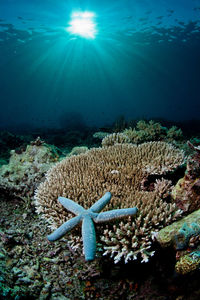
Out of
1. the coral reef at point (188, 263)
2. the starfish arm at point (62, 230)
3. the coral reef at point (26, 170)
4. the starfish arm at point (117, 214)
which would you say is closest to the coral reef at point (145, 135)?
the coral reef at point (26, 170)

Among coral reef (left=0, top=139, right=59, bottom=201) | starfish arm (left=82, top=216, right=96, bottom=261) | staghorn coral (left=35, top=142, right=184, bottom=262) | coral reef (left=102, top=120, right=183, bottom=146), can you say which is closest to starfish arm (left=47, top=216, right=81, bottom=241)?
starfish arm (left=82, top=216, right=96, bottom=261)

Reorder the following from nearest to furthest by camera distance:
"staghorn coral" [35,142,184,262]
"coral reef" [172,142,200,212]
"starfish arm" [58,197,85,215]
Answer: "staghorn coral" [35,142,184,262], "starfish arm" [58,197,85,215], "coral reef" [172,142,200,212]

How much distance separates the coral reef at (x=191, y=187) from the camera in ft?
10.4

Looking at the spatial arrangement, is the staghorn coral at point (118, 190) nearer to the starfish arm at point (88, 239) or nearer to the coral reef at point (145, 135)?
the starfish arm at point (88, 239)

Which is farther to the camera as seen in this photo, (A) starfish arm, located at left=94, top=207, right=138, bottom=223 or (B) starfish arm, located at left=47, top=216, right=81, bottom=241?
(A) starfish arm, located at left=94, top=207, right=138, bottom=223

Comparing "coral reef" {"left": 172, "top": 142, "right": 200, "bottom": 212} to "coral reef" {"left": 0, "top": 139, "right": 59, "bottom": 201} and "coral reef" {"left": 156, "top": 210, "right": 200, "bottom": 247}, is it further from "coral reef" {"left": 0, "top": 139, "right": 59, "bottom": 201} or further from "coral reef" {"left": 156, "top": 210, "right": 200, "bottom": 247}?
"coral reef" {"left": 0, "top": 139, "right": 59, "bottom": 201}

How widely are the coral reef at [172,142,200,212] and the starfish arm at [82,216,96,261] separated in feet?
6.19

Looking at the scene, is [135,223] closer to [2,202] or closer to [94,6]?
[2,202]

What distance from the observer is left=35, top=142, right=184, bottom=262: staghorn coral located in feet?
8.75

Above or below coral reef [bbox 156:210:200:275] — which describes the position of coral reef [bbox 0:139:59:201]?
above

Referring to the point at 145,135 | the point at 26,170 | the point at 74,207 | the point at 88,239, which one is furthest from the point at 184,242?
the point at 145,135

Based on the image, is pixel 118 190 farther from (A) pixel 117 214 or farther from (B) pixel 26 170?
(B) pixel 26 170

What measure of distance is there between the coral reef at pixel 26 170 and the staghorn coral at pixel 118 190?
1.36 m

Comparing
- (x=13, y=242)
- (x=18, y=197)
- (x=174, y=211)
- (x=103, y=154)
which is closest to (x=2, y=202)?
(x=18, y=197)
